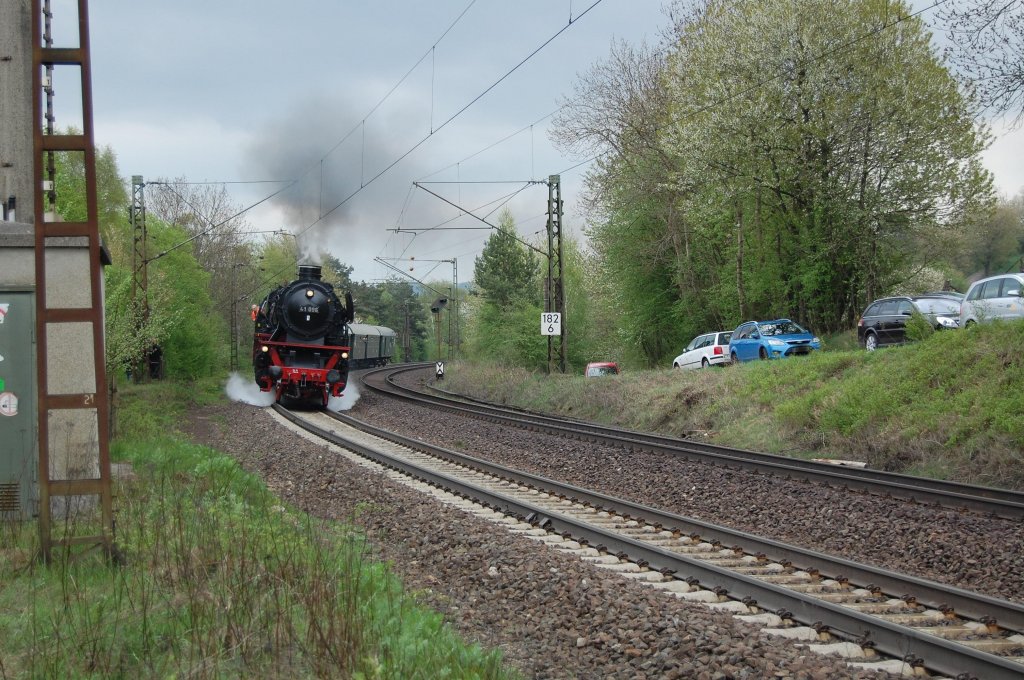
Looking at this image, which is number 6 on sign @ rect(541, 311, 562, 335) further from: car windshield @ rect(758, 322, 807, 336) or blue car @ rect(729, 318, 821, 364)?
car windshield @ rect(758, 322, 807, 336)

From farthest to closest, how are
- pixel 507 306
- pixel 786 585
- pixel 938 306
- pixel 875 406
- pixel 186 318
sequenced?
1. pixel 507 306
2. pixel 186 318
3. pixel 938 306
4. pixel 875 406
5. pixel 786 585

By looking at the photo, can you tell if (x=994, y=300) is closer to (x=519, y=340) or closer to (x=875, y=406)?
(x=875, y=406)

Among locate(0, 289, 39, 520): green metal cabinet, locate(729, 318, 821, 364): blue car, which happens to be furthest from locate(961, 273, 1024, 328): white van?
locate(0, 289, 39, 520): green metal cabinet

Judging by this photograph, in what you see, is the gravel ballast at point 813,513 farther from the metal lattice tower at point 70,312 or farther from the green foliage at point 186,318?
the green foliage at point 186,318

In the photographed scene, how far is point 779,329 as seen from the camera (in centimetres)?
2809

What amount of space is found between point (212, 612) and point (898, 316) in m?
22.1

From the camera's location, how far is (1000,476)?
39.9 ft

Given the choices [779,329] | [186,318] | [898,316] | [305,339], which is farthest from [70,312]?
[186,318]

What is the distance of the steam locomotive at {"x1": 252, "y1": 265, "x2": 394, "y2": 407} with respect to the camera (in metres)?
26.8

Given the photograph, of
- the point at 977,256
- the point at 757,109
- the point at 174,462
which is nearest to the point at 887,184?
the point at 757,109

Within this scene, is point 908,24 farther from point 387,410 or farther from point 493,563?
point 493,563

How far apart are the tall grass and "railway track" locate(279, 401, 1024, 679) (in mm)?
2272

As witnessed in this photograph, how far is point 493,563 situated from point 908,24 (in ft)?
88.1

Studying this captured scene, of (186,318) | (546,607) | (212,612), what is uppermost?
(186,318)
